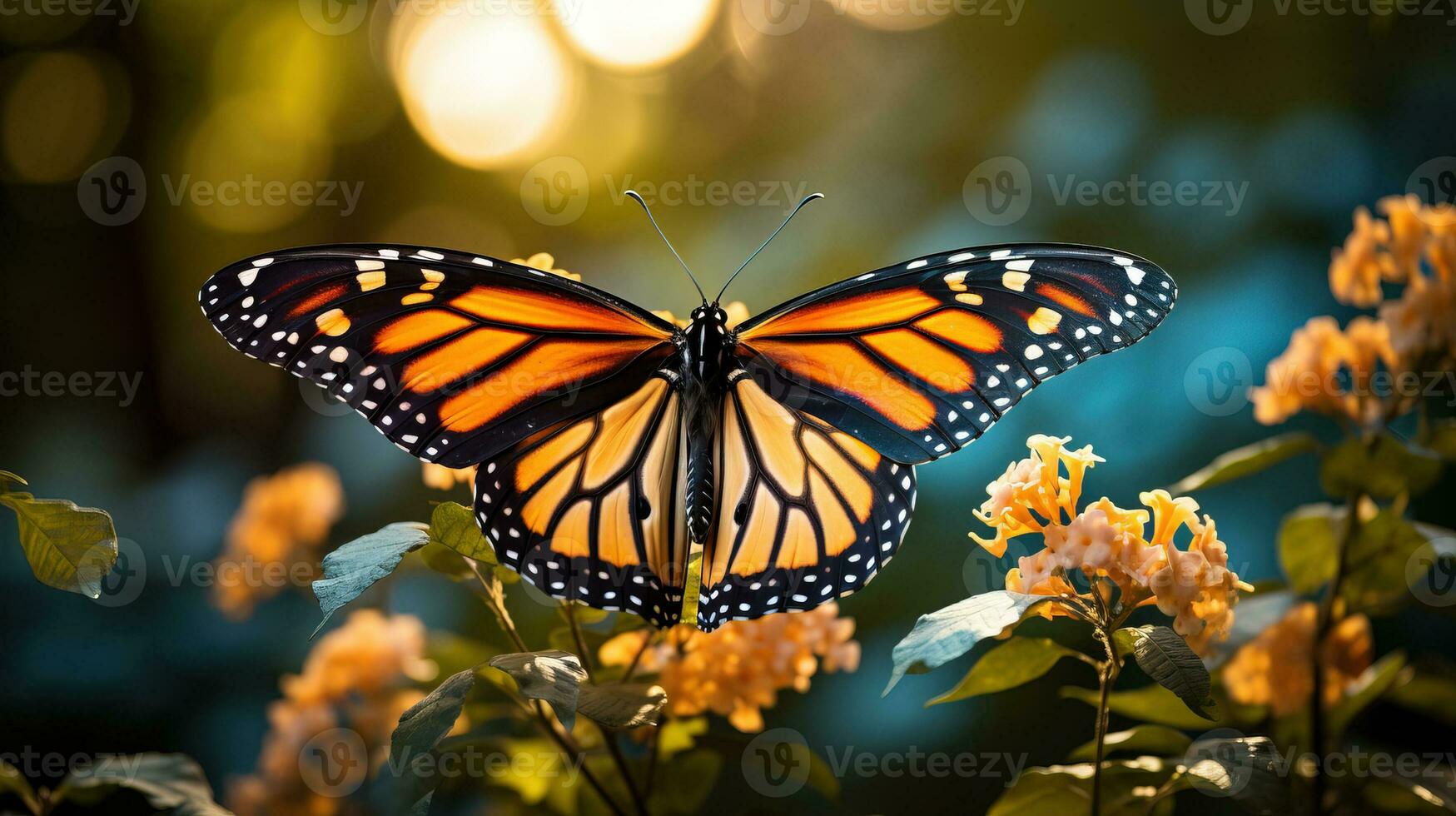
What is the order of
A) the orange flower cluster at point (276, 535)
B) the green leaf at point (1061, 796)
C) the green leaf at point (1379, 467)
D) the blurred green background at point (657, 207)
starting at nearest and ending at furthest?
the green leaf at point (1061, 796) → the green leaf at point (1379, 467) → the orange flower cluster at point (276, 535) → the blurred green background at point (657, 207)

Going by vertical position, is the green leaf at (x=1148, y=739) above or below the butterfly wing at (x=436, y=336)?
below

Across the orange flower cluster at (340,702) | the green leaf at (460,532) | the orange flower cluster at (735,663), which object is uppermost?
the green leaf at (460,532)

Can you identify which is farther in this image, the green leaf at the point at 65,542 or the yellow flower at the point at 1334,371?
the yellow flower at the point at 1334,371

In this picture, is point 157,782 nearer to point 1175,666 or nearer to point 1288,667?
point 1175,666

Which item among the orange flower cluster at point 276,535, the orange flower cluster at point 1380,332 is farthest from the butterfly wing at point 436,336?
the orange flower cluster at point 276,535

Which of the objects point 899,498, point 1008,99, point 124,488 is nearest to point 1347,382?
point 899,498

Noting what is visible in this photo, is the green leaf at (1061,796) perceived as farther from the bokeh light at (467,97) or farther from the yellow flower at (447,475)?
the bokeh light at (467,97)

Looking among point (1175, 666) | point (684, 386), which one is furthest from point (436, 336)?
point (1175, 666)
